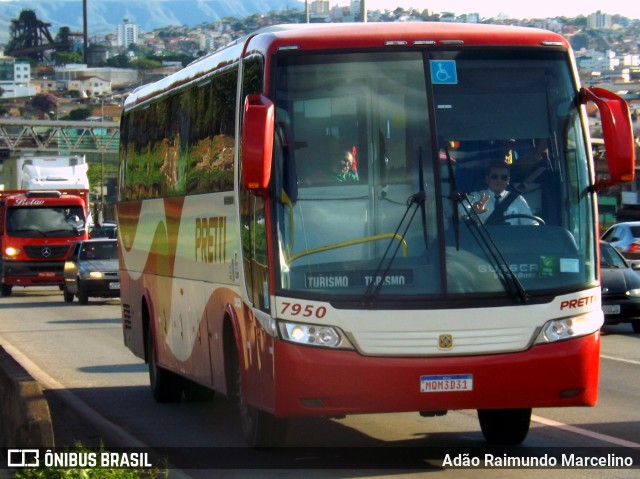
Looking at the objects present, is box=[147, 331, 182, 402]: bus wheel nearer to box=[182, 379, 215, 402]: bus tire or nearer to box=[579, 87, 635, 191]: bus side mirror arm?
box=[182, 379, 215, 402]: bus tire

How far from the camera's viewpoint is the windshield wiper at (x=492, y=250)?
941 centimetres

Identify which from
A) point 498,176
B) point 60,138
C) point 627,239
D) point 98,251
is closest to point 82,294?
point 98,251

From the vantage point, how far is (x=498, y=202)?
9578mm

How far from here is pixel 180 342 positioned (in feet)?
43.1

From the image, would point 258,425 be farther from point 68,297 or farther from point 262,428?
point 68,297

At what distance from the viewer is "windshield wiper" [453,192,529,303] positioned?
941cm

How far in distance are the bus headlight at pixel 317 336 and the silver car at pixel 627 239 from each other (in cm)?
2185

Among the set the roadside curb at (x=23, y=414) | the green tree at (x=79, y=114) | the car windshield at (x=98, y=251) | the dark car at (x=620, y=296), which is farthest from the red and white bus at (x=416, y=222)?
the green tree at (x=79, y=114)

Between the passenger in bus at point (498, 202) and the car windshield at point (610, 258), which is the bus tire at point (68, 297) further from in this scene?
the passenger in bus at point (498, 202)

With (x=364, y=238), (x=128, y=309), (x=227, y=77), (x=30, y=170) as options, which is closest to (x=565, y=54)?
(x=364, y=238)

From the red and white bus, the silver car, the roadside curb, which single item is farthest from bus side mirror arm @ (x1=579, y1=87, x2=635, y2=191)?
the silver car

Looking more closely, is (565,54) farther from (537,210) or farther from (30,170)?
(30,170)

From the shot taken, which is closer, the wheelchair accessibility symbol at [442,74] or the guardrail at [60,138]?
the wheelchair accessibility symbol at [442,74]

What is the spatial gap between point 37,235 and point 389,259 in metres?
31.9
